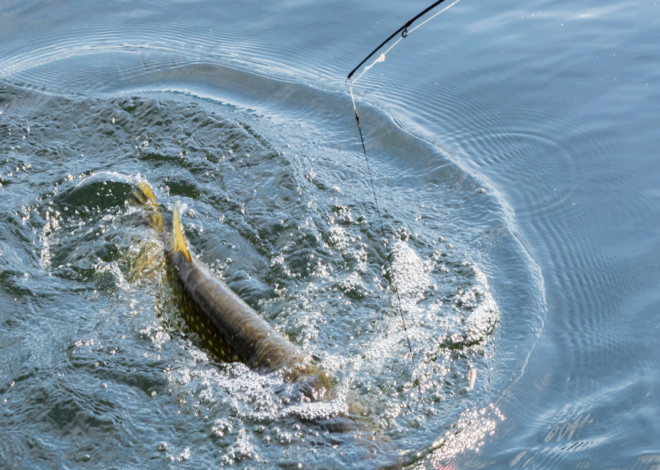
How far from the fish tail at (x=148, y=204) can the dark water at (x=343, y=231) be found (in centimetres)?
10

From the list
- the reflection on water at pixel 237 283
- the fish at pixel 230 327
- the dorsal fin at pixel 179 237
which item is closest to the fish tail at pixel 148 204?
the reflection on water at pixel 237 283

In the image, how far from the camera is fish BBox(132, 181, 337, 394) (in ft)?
10.0

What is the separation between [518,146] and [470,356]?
2.47 metres

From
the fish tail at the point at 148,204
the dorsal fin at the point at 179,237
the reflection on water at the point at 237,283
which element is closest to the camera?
the reflection on water at the point at 237,283

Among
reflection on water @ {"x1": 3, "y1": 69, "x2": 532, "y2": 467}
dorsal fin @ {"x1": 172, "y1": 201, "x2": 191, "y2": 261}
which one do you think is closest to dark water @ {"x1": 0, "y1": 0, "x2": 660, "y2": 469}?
reflection on water @ {"x1": 3, "y1": 69, "x2": 532, "y2": 467}

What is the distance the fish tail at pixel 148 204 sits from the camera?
14.0 ft

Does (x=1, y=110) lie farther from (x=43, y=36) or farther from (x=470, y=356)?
(x=470, y=356)

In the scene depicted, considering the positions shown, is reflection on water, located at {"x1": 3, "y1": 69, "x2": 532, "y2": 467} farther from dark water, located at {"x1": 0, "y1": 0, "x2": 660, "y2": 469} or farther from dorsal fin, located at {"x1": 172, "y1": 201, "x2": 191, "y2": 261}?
dorsal fin, located at {"x1": 172, "y1": 201, "x2": 191, "y2": 261}

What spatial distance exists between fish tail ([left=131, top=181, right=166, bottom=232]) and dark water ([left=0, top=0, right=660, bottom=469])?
101 mm

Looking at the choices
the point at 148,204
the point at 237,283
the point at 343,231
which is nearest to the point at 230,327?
the point at 237,283

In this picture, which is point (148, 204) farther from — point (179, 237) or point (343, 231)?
point (343, 231)

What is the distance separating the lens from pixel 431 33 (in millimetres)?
6742

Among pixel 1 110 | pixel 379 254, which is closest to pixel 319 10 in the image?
pixel 1 110

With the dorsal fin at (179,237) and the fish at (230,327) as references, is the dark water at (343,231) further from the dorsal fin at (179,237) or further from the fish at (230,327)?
the dorsal fin at (179,237)
